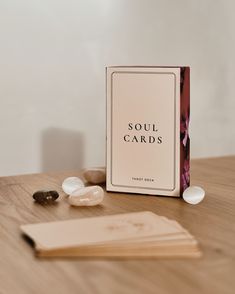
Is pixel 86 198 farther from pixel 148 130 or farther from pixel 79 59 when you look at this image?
pixel 79 59

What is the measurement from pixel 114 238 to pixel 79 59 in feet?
3.01

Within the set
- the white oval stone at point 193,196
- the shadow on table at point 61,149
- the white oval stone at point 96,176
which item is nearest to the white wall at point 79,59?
the shadow on table at point 61,149

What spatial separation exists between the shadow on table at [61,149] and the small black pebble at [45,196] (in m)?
0.59

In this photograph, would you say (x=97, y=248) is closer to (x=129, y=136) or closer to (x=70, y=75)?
(x=129, y=136)

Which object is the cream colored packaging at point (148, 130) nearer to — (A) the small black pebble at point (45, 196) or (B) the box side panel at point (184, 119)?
(B) the box side panel at point (184, 119)

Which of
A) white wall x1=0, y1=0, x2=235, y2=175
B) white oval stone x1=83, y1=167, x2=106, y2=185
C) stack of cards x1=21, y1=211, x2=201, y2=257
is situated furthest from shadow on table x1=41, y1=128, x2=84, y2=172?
stack of cards x1=21, y1=211, x2=201, y2=257

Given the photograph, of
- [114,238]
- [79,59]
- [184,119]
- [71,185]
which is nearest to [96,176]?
[71,185]

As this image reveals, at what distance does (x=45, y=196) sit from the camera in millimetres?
1005

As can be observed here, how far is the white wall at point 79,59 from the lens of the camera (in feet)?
5.01

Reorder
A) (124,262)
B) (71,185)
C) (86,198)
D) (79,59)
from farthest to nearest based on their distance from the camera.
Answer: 1. (79,59)
2. (71,185)
3. (86,198)
4. (124,262)

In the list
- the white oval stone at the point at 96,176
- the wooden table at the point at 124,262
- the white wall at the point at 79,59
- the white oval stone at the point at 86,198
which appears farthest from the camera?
the white wall at the point at 79,59

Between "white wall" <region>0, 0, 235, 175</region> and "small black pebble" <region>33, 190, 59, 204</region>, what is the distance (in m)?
0.55

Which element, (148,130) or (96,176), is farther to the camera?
(96,176)

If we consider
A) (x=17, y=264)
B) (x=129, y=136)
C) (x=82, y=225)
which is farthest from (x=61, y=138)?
(x=17, y=264)
